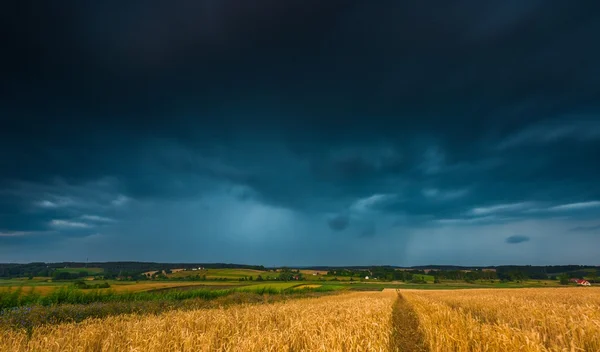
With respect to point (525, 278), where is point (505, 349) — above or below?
above

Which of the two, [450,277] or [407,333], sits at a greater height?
[407,333]

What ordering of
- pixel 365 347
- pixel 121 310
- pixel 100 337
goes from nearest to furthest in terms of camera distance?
pixel 365 347, pixel 100 337, pixel 121 310

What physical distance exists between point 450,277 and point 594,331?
177689 mm

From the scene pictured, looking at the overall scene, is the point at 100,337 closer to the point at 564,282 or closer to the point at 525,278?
the point at 564,282

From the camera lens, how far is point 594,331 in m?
6.97

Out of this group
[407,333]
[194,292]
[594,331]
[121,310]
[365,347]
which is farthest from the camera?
[194,292]

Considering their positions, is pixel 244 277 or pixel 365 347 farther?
pixel 244 277

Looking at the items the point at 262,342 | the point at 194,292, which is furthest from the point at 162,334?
the point at 194,292

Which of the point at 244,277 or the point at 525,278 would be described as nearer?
the point at 244,277

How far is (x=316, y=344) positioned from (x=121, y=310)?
78.5 feet

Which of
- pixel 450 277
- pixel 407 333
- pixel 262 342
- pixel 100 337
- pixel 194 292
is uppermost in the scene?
pixel 262 342

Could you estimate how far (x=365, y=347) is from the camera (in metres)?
5.79

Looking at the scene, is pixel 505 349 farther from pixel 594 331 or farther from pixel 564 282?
pixel 564 282

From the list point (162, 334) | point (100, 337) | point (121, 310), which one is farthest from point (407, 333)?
point (121, 310)
